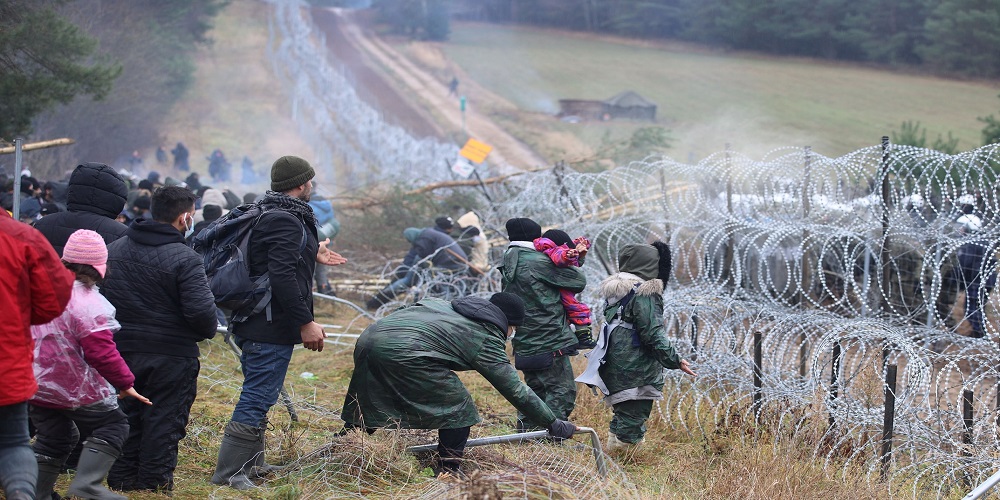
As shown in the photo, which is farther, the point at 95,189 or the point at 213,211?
the point at 213,211

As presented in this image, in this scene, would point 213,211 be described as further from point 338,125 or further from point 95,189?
point 338,125

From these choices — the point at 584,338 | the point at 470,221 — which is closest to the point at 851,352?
the point at 470,221

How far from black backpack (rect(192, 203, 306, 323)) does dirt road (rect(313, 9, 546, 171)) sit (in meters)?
25.7

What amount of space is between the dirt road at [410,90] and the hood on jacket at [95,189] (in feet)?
82.6

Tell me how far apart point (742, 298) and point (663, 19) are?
46.9m

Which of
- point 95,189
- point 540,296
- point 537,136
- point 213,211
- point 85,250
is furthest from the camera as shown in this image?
point 537,136

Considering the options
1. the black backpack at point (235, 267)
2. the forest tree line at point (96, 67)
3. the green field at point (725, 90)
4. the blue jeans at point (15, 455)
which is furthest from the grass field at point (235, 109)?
the blue jeans at point (15, 455)

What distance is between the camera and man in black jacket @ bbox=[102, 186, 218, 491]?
4.02m

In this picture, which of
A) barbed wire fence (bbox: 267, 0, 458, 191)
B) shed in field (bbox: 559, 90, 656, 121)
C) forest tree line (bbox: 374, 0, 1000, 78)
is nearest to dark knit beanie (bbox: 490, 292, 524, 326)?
barbed wire fence (bbox: 267, 0, 458, 191)

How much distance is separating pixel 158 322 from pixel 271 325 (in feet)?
1.63

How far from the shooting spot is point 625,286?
5.47 m

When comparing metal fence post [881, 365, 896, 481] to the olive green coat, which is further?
the olive green coat

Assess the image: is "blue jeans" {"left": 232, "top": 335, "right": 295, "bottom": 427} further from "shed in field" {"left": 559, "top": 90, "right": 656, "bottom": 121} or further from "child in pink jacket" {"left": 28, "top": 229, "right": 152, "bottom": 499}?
"shed in field" {"left": 559, "top": 90, "right": 656, "bottom": 121}

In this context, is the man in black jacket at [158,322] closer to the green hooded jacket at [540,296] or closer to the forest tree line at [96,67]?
the green hooded jacket at [540,296]
